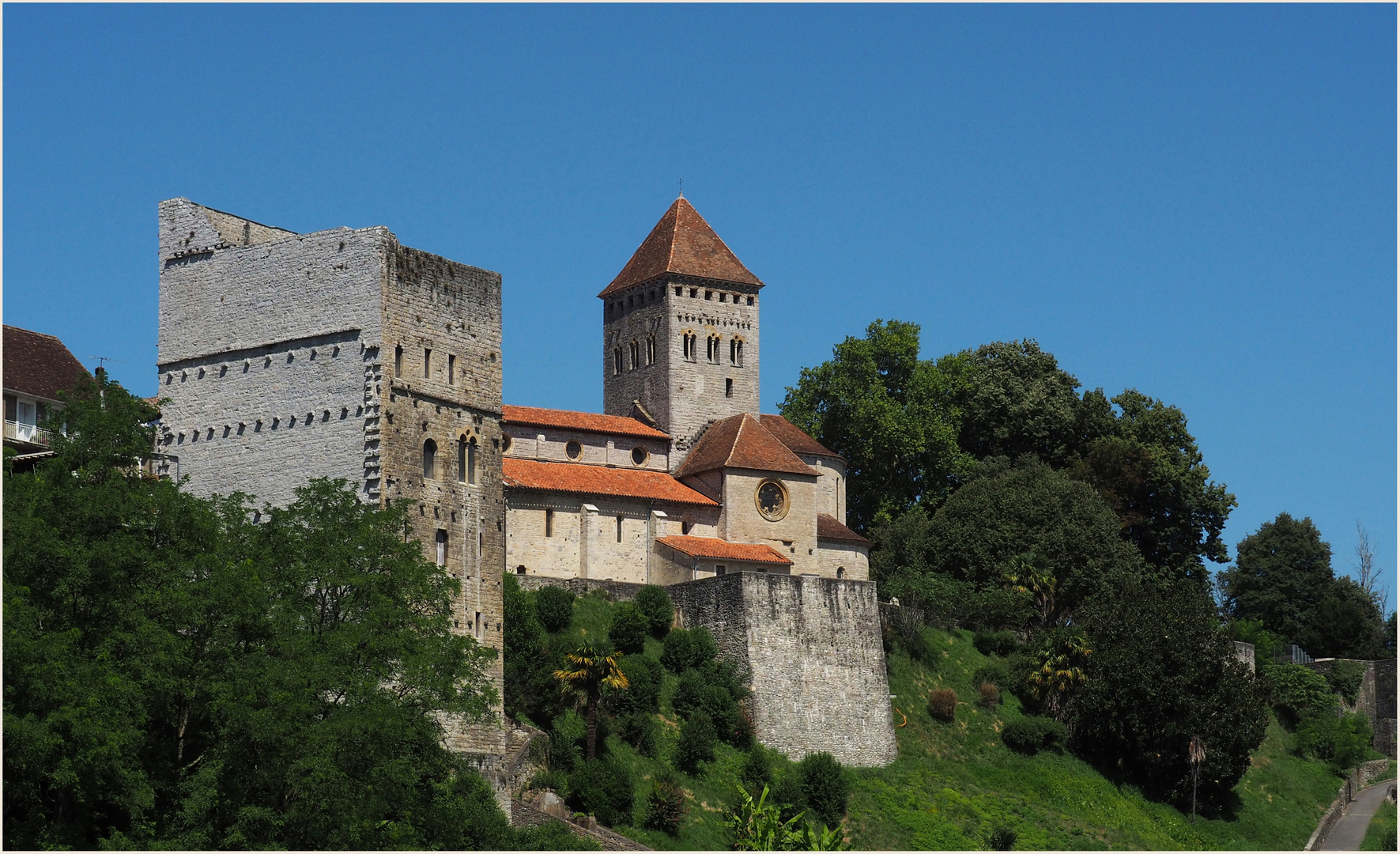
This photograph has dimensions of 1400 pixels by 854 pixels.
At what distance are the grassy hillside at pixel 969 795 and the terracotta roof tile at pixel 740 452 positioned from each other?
955 centimetres

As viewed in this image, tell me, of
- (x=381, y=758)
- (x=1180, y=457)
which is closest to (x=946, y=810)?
(x=381, y=758)

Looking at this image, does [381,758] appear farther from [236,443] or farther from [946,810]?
[946,810]

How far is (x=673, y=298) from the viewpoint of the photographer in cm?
8575

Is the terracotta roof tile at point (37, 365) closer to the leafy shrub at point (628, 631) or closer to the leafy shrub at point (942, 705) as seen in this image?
the leafy shrub at point (628, 631)

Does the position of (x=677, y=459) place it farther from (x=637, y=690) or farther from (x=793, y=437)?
(x=637, y=690)

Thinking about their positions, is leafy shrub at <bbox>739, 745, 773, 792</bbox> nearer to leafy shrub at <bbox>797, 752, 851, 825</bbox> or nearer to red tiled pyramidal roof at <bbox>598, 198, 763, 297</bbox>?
leafy shrub at <bbox>797, 752, 851, 825</bbox>

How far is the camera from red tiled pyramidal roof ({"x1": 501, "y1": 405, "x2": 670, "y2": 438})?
259 ft

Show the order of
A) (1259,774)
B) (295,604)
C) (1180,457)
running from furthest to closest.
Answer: (1180,457) < (1259,774) < (295,604)

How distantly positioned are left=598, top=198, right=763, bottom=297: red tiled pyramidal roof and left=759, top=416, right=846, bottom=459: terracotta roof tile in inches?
219

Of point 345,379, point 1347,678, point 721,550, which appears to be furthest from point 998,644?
point 345,379

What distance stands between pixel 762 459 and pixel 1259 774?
20.7 m

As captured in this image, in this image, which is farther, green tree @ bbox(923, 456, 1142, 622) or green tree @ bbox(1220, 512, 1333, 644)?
green tree @ bbox(1220, 512, 1333, 644)

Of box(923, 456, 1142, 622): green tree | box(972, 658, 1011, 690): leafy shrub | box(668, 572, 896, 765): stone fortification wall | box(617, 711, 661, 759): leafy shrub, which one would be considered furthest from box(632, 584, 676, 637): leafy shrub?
box(923, 456, 1142, 622): green tree

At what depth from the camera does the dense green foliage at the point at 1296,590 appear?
311 feet
